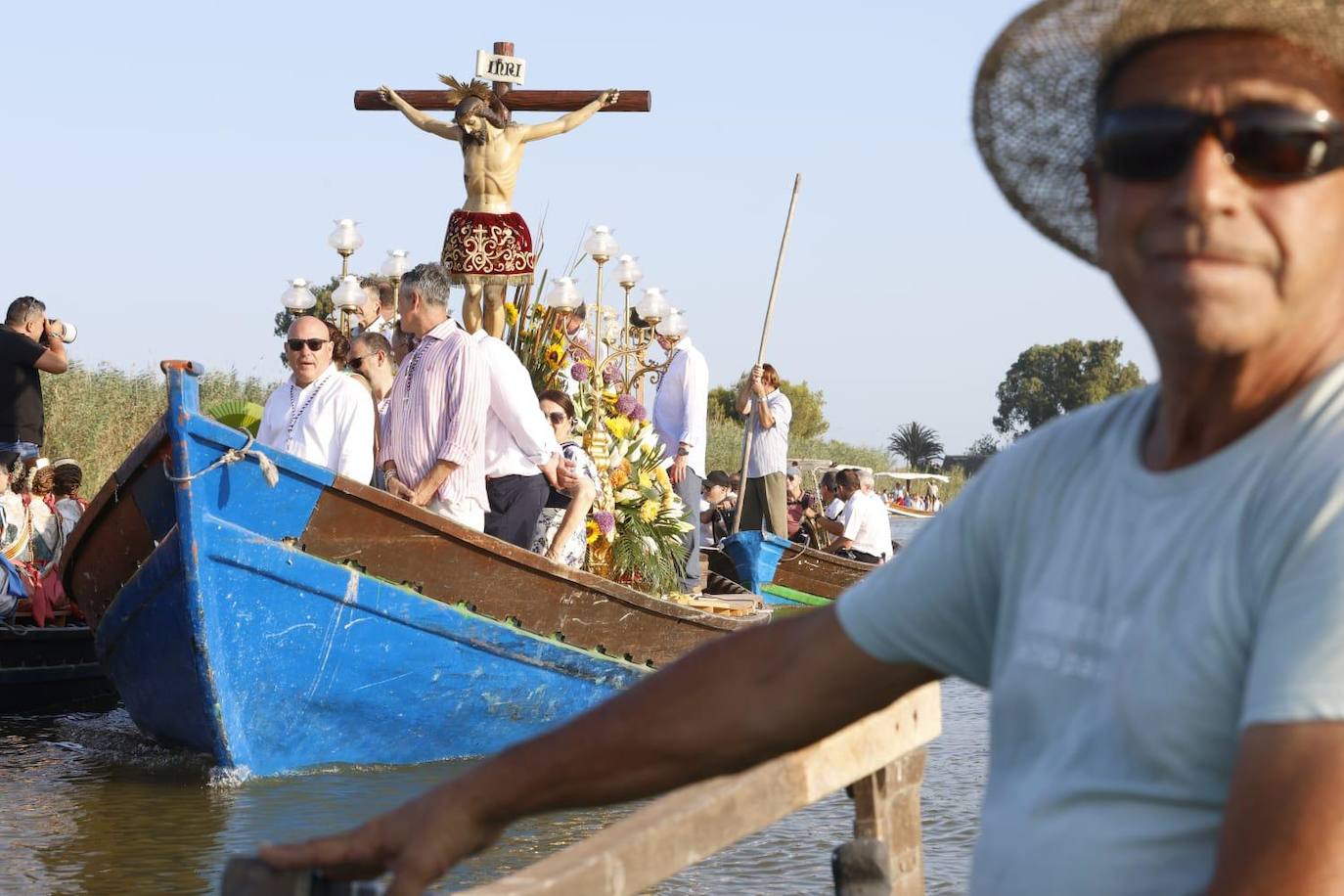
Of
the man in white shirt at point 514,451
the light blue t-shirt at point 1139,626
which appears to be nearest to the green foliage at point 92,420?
the man in white shirt at point 514,451

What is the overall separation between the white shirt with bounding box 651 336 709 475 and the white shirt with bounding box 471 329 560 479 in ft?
11.9

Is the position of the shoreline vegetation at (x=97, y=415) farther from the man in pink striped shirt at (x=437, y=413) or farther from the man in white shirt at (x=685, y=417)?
the man in pink striped shirt at (x=437, y=413)

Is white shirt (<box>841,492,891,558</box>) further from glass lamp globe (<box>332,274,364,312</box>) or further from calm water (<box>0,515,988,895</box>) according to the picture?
calm water (<box>0,515,988,895</box>)

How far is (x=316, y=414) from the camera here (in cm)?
829

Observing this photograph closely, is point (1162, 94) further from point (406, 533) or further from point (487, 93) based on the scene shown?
point (487, 93)

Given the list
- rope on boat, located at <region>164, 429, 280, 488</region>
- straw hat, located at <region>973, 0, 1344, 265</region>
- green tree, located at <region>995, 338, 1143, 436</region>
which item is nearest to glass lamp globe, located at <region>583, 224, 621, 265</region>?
rope on boat, located at <region>164, 429, 280, 488</region>

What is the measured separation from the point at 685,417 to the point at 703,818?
32.1ft

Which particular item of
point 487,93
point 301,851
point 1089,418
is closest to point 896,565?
point 1089,418

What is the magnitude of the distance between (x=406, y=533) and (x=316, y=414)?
2.45 feet

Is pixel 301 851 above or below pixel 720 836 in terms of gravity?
above

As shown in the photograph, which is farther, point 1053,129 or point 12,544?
point 12,544

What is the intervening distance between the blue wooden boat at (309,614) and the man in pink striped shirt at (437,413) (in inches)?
12.5

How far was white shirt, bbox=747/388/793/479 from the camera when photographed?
16453 mm

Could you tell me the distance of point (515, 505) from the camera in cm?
889
